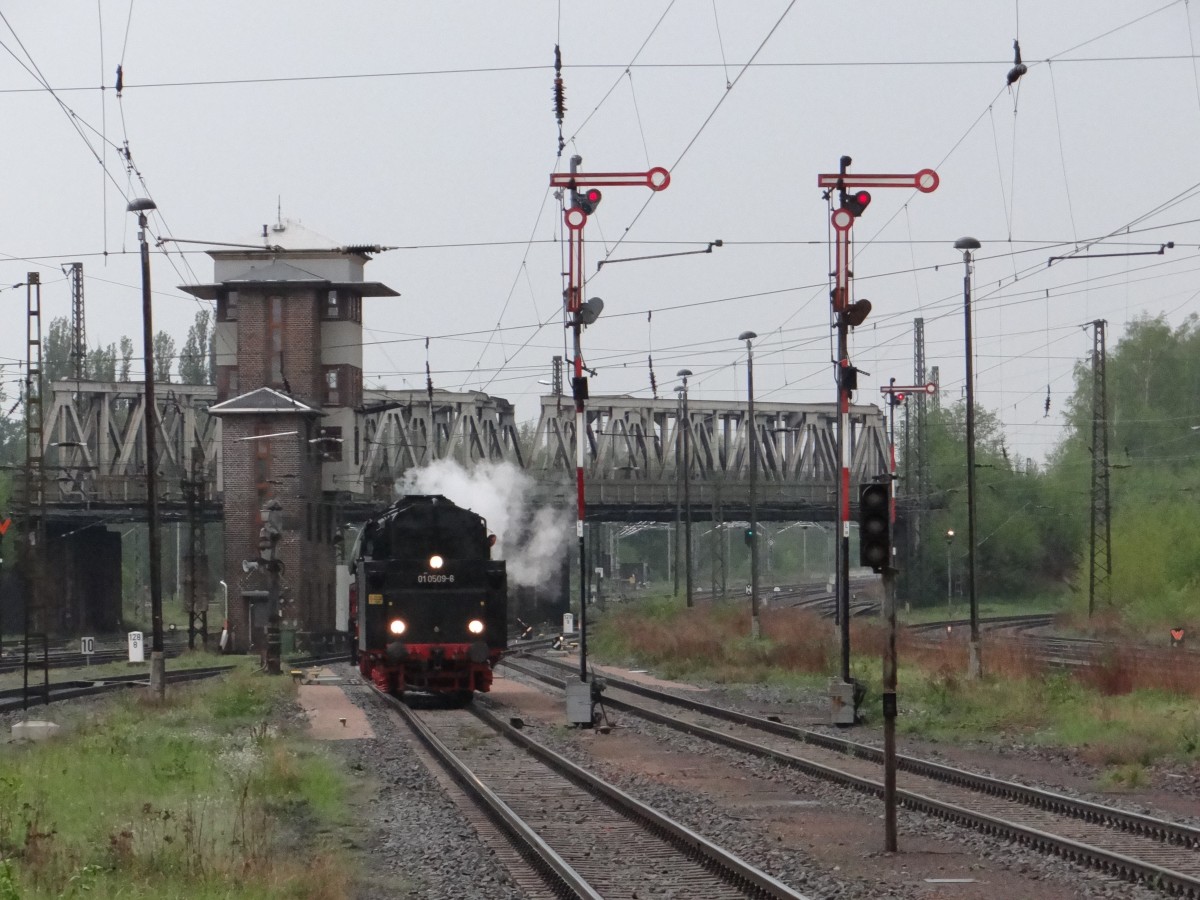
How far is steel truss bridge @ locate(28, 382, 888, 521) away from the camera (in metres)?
72.8

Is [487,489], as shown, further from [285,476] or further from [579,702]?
[285,476]

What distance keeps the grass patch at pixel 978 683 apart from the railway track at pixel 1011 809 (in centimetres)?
234

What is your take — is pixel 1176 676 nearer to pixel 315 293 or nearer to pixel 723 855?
pixel 723 855

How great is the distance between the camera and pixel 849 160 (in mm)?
25703

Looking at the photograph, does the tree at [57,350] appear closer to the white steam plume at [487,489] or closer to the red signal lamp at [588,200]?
the white steam plume at [487,489]

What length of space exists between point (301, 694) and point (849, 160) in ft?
58.8

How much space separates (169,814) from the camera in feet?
46.5

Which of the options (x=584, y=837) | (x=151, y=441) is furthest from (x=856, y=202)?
(x=151, y=441)

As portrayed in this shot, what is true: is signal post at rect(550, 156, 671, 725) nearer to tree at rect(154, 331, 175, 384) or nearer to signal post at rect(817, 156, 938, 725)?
signal post at rect(817, 156, 938, 725)

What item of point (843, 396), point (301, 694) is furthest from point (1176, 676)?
point (301, 694)

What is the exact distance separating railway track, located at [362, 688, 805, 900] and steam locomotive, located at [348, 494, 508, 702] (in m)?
7.62

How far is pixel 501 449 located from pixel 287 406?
21.4 meters

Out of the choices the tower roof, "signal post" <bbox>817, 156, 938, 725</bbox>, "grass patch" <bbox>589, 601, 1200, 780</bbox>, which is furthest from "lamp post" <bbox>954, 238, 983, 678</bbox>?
the tower roof

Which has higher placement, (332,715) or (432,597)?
(432,597)
